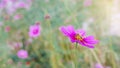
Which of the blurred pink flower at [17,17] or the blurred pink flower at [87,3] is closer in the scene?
the blurred pink flower at [17,17]

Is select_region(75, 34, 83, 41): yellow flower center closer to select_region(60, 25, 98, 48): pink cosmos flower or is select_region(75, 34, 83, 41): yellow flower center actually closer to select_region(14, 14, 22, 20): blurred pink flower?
select_region(60, 25, 98, 48): pink cosmos flower

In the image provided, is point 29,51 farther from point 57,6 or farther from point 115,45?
point 115,45

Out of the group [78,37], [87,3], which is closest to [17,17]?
[87,3]

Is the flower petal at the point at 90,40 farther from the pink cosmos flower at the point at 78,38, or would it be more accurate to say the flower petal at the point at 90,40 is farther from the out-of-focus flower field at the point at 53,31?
the out-of-focus flower field at the point at 53,31

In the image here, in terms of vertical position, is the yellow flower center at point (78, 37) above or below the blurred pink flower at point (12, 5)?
below

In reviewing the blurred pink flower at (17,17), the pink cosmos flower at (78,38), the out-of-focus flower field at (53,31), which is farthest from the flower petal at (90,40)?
the blurred pink flower at (17,17)

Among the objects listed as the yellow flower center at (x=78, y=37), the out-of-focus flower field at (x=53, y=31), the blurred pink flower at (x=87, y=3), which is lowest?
the yellow flower center at (x=78, y=37)

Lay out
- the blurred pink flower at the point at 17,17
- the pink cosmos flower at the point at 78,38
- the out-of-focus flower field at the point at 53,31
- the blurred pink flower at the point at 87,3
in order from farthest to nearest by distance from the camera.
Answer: the blurred pink flower at the point at 87,3
the blurred pink flower at the point at 17,17
the out-of-focus flower field at the point at 53,31
the pink cosmos flower at the point at 78,38

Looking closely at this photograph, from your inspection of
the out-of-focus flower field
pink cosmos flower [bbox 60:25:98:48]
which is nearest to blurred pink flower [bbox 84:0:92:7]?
the out-of-focus flower field
